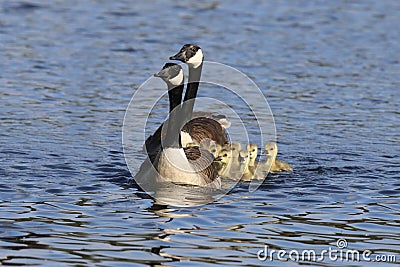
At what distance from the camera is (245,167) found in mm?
10906

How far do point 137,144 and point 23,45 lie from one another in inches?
252

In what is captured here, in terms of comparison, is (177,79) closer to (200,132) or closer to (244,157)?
(244,157)

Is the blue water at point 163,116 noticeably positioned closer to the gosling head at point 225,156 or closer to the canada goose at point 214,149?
the gosling head at point 225,156

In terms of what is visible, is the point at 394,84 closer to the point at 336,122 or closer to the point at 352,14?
the point at 336,122

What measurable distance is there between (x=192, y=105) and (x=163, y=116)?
395 cm

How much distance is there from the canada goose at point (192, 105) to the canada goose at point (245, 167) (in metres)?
0.80

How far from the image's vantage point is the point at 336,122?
44.8 ft

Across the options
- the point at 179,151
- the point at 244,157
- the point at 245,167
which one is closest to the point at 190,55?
the point at 179,151

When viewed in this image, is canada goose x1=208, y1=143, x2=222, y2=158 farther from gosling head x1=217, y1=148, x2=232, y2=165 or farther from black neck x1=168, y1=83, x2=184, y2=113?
black neck x1=168, y1=83, x2=184, y2=113

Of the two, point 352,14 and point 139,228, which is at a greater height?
point 352,14

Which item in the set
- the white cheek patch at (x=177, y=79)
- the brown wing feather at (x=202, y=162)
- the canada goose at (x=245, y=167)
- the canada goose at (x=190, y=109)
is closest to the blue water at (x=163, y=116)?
the canada goose at (x=245, y=167)

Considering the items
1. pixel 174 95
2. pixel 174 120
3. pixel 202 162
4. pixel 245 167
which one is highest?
pixel 174 95

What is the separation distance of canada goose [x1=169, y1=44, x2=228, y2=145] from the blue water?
994mm

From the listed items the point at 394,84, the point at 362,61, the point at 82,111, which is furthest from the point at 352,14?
the point at 82,111
